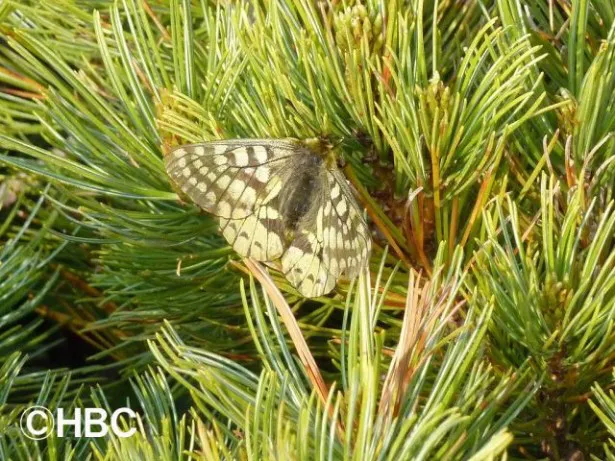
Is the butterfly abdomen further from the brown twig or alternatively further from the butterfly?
the brown twig

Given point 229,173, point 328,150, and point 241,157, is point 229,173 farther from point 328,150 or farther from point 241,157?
point 328,150

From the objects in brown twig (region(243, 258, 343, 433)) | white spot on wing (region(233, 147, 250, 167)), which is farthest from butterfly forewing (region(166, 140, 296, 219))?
brown twig (region(243, 258, 343, 433))

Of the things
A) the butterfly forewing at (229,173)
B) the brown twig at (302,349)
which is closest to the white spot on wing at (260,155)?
the butterfly forewing at (229,173)

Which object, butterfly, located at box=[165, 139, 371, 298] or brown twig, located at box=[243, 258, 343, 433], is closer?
brown twig, located at box=[243, 258, 343, 433]
